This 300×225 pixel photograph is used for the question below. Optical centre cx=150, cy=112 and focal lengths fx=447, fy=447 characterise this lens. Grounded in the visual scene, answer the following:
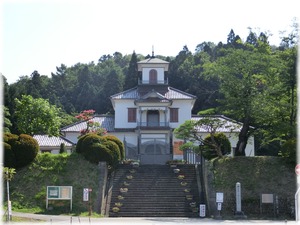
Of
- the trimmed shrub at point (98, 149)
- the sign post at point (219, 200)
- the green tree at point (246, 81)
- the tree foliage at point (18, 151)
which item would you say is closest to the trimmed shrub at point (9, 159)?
the tree foliage at point (18, 151)

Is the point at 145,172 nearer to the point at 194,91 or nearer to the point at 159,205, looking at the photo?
the point at 159,205

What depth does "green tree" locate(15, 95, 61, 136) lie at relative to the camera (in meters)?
37.0

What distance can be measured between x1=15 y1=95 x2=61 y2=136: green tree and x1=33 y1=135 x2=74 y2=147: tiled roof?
1.99 metres

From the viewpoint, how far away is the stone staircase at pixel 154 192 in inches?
936

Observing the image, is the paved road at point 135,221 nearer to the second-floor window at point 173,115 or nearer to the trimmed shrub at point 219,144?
the trimmed shrub at point 219,144

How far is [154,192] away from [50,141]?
663 inches

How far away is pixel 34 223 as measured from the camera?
18.3 m

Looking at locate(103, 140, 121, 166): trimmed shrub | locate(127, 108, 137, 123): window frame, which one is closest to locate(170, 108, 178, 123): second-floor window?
locate(127, 108, 137, 123): window frame

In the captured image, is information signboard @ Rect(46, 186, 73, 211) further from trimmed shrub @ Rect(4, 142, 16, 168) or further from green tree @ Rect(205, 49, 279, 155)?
green tree @ Rect(205, 49, 279, 155)

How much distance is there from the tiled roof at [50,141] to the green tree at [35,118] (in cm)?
199

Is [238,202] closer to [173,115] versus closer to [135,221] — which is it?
[135,221]

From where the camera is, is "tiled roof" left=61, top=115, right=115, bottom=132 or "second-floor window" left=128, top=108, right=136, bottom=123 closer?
"tiled roof" left=61, top=115, right=115, bottom=132

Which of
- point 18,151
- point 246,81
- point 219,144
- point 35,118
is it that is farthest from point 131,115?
point 18,151

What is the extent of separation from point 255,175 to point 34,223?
524 inches
